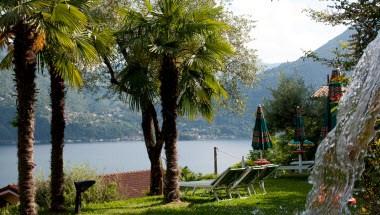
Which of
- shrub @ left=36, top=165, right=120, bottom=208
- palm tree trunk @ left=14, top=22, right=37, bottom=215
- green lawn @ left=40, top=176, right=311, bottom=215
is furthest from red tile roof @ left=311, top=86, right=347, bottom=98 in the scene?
palm tree trunk @ left=14, top=22, right=37, bottom=215

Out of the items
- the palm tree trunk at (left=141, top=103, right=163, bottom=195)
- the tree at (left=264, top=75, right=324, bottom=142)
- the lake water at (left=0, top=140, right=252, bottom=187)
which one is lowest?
the lake water at (left=0, top=140, right=252, bottom=187)

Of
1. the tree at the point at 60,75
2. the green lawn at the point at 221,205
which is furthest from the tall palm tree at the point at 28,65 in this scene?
the green lawn at the point at 221,205

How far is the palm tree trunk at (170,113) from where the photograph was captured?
45.1 ft

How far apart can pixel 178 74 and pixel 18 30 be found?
187 inches

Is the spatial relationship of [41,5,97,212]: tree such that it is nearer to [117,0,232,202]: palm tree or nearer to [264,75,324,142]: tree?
[117,0,232,202]: palm tree

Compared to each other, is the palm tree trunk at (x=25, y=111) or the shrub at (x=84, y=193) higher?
the palm tree trunk at (x=25, y=111)

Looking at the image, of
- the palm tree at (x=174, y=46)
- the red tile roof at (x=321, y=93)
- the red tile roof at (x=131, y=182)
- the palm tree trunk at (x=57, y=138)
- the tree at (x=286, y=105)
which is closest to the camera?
the palm tree trunk at (x=57, y=138)

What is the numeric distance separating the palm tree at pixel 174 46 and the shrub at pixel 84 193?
2527 millimetres

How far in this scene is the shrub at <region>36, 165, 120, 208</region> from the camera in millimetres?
14789

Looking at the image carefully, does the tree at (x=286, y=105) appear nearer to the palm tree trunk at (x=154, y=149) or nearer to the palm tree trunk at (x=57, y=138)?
the palm tree trunk at (x=154, y=149)

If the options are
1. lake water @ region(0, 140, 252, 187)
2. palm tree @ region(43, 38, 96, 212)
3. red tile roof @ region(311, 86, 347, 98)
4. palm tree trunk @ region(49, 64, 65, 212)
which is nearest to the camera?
palm tree @ region(43, 38, 96, 212)

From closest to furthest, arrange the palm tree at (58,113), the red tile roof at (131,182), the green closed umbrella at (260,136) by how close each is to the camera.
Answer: the palm tree at (58,113)
the red tile roof at (131,182)
the green closed umbrella at (260,136)

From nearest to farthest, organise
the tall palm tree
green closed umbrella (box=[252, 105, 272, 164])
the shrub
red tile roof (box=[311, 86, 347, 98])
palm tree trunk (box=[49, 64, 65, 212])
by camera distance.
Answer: the tall palm tree, palm tree trunk (box=[49, 64, 65, 212]), the shrub, green closed umbrella (box=[252, 105, 272, 164]), red tile roof (box=[311, 86, 347, 98])

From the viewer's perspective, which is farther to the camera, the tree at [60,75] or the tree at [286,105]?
the tree at [286,105]
